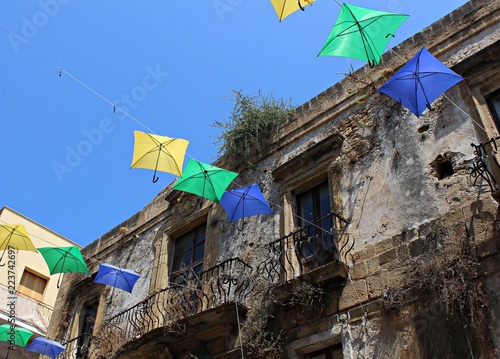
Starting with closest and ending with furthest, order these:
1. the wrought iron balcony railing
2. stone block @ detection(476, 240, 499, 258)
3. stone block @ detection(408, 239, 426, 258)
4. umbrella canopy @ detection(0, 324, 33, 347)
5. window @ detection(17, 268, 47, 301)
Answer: stone block @ detection(476, 240, 499, 258) → stone block @ detection(408, 239, 426, 258) → the wrought iron balcony railing → umbrella canopy @ detection(0, 324, 33, 347) → window @ detection(17, 268, 47, 301)

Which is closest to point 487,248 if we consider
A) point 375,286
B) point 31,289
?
point 375,286

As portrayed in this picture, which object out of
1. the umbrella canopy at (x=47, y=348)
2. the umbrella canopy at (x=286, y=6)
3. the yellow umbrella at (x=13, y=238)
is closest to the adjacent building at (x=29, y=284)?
the umbrella canopy at (x=47, y=348)

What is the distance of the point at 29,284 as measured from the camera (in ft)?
58.2

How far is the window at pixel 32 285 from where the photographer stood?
57.3 ft

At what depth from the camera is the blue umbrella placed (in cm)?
819

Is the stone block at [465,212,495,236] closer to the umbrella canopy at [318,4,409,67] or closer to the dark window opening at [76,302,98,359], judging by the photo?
the umbrella canopy at [318,4,409,67]

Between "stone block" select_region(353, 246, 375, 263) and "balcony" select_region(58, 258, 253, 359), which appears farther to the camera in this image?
"balcony" select_region(58, 258, 253, 359)

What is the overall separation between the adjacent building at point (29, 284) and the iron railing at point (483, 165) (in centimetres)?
1091

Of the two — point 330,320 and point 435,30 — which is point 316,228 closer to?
point 330,320

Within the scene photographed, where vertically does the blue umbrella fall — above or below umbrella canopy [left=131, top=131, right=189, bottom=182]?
below

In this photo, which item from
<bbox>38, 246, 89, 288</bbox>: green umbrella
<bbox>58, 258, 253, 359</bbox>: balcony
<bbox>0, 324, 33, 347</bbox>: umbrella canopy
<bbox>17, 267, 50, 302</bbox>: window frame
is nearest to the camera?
<bbox>58, 258, 253, 359</bbox>: balcony

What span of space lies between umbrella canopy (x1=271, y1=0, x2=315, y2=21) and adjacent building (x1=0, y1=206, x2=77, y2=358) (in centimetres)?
970

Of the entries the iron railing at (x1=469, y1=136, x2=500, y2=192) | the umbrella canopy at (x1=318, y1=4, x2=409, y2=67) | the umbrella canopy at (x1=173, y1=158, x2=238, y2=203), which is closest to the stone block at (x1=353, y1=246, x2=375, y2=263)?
the iron railing at (x1=469, y1=136, x2=500, y2=192)

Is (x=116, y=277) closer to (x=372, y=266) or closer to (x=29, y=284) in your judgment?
(x=372, y=266)
